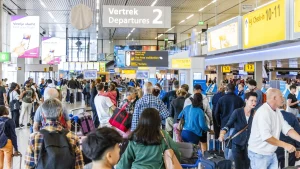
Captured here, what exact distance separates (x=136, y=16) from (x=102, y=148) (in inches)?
363

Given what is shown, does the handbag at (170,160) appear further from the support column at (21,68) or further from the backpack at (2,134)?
the support column at (21,68)

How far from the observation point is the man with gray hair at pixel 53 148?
11.3ft

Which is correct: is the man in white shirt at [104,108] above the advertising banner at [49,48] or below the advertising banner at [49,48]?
below

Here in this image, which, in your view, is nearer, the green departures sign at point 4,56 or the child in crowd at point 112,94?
the child in crowd at point 112,94

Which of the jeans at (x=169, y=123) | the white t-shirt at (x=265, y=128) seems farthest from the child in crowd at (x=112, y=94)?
the white t-shirt at (x=265, y=128)

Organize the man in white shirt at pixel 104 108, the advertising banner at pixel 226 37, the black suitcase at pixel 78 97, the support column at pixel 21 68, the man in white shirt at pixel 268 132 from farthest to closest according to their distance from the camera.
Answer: the black suitcase at pixel 78 97
the support column at pixel 21 68
the advertising banner at pixel 226 37
the man in white shirt at pixel 104 108
the man in white shirt at pixel 268 132

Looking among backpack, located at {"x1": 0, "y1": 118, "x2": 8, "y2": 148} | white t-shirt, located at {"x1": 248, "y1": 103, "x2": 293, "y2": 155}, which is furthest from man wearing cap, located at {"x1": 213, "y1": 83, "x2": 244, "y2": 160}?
backpack, located at {"x1": 0, "y1": 118, "x2": 8, "y2": 148}

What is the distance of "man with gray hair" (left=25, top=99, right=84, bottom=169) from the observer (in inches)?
136

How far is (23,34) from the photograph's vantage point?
2002 cm

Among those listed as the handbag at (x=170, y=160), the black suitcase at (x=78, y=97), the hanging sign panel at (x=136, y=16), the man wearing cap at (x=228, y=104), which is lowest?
the black suitcase at (x=78, y=97)

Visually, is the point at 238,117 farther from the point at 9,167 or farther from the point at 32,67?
the point at 32,67

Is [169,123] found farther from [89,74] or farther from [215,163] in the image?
[89,74]

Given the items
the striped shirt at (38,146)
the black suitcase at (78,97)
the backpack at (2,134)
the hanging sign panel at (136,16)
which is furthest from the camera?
the black suitcase at (78,97)

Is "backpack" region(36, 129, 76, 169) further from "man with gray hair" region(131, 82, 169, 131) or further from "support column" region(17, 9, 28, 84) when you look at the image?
"support column" region(17, 9, 28, 84)
